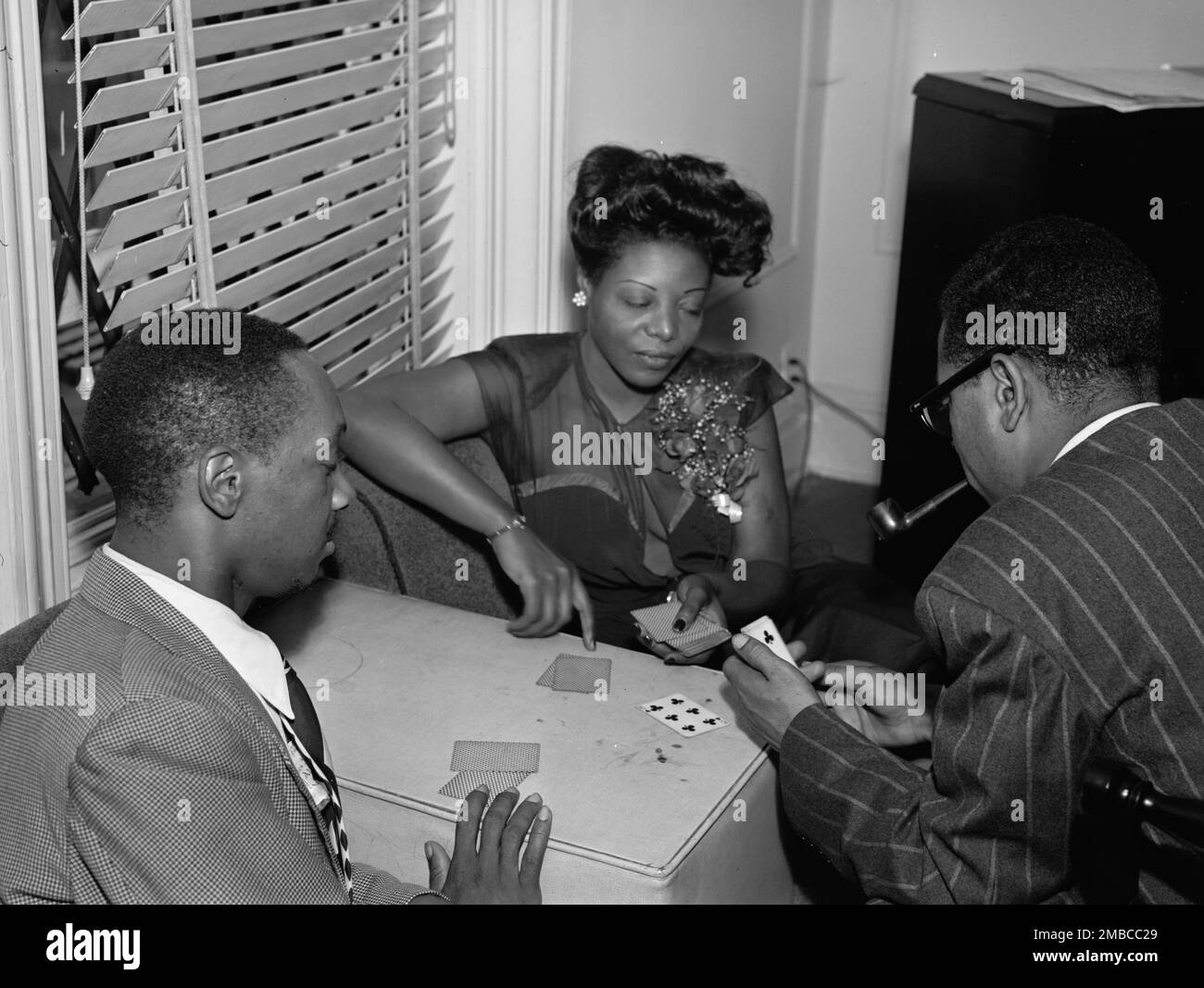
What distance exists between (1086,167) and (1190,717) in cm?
191

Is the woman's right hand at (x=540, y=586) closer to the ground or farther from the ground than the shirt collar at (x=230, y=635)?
closer to the ground

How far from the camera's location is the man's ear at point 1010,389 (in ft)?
4.85

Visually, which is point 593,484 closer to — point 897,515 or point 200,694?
point 897,515

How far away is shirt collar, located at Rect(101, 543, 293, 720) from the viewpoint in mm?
1273

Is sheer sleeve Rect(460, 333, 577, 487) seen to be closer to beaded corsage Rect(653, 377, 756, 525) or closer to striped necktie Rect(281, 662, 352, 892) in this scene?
beaded corsage Rect(653, 377, 756, 525)

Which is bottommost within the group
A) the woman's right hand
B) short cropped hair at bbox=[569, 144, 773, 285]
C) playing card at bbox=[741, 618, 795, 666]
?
the woman's right hand

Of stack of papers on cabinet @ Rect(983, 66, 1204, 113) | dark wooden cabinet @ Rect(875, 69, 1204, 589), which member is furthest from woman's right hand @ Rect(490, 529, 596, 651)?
A: stack of papers on cabinet @ Rect(983, 66, 1204, 113)

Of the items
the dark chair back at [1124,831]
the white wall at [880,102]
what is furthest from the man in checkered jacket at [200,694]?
the white wall at [880,102]

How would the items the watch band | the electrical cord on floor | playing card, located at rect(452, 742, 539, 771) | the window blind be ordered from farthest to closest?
the electrical cord on floor, the watch band, the window blind, playing card, located at rect(452, 742, 539, 771)

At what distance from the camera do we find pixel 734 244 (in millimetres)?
2438

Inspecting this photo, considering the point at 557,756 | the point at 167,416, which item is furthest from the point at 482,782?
the point at 167,416

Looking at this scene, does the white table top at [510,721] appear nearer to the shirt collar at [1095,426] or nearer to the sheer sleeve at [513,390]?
the sheer sleeve at [513,390]
